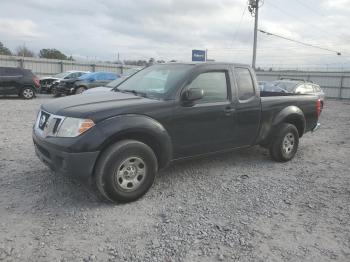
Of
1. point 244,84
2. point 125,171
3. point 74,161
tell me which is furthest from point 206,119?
point 74,161

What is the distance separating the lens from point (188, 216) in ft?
13.9

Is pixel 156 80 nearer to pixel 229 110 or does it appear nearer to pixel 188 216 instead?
pixel 229 110

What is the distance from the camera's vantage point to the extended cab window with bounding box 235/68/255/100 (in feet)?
19.0

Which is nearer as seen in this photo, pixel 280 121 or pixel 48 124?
pixel 48 124

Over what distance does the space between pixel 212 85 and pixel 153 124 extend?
4.36 feet

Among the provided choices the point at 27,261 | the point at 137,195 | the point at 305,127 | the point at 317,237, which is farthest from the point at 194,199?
the point at 305,127

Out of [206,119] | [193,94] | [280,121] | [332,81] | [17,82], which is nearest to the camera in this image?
[193,94]

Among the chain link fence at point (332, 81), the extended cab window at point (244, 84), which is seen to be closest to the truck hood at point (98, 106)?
the extended cab window at point (244, 84)

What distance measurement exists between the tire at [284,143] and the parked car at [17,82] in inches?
592

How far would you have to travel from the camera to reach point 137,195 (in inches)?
180

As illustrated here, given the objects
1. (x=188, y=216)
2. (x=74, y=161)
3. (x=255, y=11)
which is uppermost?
(x=255, y=11)

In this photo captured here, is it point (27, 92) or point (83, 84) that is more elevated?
point (83, 84)

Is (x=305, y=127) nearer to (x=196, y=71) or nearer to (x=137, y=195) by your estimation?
(x=196, y=71)

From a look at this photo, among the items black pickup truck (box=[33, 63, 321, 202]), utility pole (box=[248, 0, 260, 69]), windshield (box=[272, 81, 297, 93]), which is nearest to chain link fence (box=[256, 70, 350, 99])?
utility pole (box=[248, 0, 260, 69])
